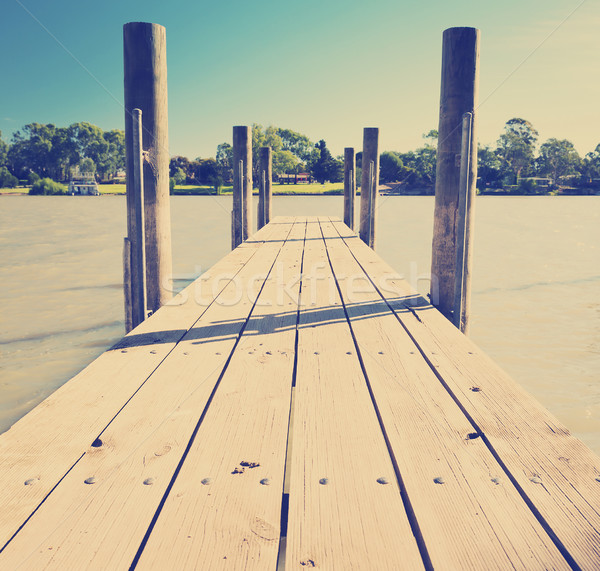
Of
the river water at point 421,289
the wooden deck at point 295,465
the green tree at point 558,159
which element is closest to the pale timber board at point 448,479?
the wooden deck at point 295,465

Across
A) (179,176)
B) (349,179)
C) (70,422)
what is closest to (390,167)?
(179,176)

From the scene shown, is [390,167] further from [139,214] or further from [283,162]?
[139,214]

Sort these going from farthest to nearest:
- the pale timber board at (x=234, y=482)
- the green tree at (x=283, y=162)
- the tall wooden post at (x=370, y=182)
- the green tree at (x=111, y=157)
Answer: the green tree at (x=111, y=157)
the green tree at (x=283, y=162)
the tall wooden post at (x=370, y=182)
the pale timber board at (x=234, y=482)

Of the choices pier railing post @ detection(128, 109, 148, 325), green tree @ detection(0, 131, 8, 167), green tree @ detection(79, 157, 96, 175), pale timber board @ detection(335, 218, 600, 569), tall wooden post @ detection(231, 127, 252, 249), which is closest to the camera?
pale timber board @ detection(335, 218, 600, 569)

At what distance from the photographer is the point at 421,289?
11.3m

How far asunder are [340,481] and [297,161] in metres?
107

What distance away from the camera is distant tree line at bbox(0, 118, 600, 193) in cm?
8428

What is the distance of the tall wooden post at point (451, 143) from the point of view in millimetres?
4160

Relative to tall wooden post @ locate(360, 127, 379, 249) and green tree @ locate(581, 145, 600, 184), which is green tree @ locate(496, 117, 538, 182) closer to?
green tree @ locate(581, 145, 600, 184)

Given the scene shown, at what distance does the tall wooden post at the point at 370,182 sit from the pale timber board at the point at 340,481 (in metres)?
8.25

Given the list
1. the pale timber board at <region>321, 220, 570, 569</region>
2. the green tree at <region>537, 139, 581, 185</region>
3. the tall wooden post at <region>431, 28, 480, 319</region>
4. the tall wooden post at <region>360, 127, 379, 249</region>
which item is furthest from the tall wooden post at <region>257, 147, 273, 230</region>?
the green tree at <region>537, 139, 581, 185</region>

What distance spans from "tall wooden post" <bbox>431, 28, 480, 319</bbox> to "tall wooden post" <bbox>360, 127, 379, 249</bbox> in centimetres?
615

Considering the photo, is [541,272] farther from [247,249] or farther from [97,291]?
[97,291]

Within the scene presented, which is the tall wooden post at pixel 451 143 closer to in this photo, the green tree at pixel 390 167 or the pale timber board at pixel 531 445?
the pale timber board at pixel 531 445
